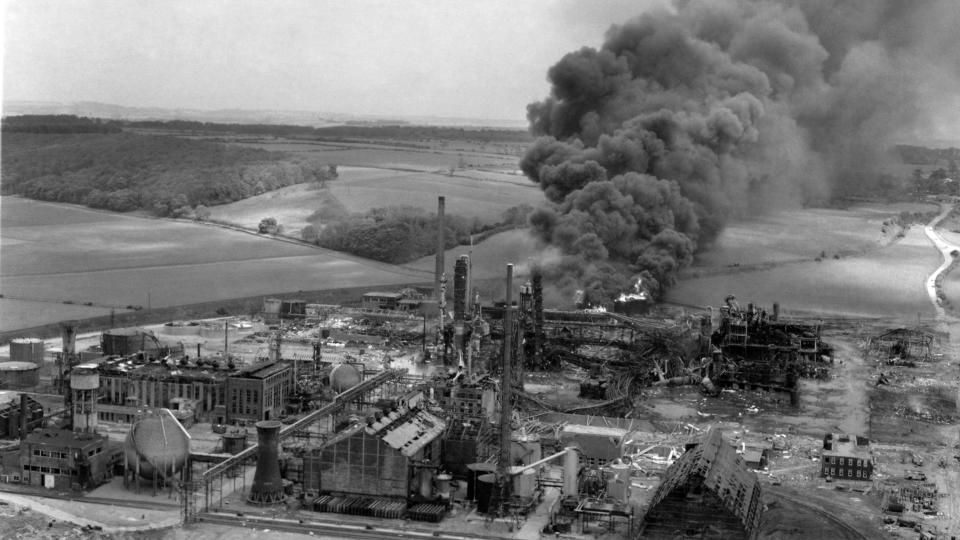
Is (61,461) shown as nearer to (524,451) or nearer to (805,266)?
(524,451)

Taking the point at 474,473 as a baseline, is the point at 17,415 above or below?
below

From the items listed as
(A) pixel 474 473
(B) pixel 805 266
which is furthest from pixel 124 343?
(B) pixel 805 266

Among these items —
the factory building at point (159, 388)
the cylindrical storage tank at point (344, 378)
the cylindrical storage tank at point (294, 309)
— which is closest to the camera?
the factory building at point (159, 388)

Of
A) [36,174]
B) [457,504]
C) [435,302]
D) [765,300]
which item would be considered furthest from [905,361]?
[36,174]

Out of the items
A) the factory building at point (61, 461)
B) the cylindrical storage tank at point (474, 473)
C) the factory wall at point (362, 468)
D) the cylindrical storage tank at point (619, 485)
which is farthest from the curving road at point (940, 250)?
the factory building at point (61, 461)

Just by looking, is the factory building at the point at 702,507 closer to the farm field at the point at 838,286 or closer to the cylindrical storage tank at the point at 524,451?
the cylindrical storage tank at the point at 524,451

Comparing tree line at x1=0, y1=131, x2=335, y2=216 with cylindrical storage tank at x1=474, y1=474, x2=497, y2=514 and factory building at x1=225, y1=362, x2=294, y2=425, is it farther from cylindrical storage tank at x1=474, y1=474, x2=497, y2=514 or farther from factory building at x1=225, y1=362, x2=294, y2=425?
cylindrical storage tank at x1=474, y1=474, x2=497, y2=514
